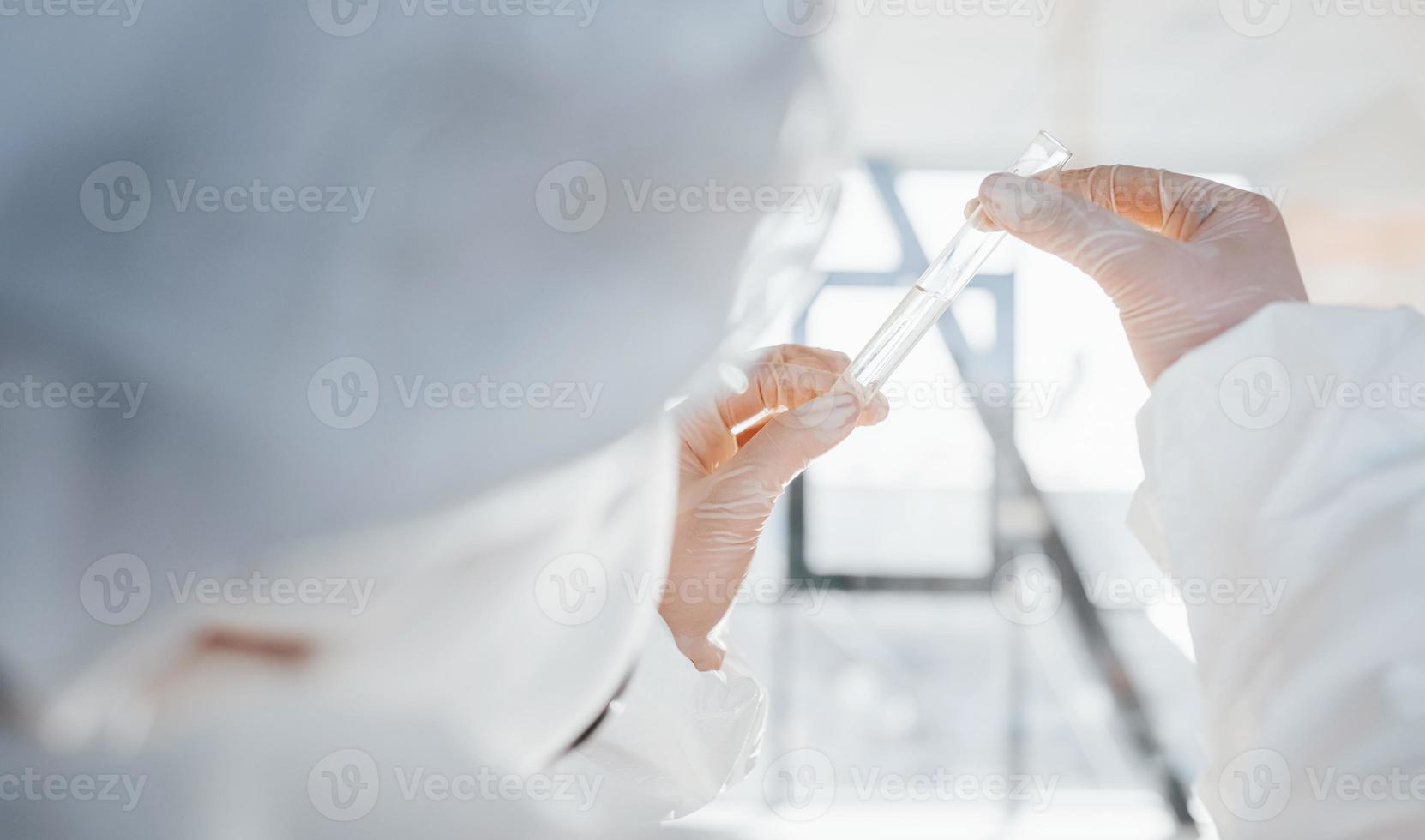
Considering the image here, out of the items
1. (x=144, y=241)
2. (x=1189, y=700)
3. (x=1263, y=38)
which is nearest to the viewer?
(x=144, y=241)

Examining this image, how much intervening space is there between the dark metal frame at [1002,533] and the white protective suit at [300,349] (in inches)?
68.3

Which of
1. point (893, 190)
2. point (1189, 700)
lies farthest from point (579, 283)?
point (1189, 700)

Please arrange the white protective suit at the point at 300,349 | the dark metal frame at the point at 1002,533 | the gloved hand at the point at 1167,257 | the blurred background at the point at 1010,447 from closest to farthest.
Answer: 1. the white protective suit at the point at 300,349
2. the gloved hand at the point at 1167,257
3. the blurred background at the point at 1010,447
4. the dark metal frame at the point at 1002,533

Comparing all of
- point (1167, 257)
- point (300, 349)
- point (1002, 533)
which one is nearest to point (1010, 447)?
point (1002, 533)

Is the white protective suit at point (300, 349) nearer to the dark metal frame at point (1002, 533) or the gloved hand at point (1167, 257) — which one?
the gloved hand at point (1167, 257)

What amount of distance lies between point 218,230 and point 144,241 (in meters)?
0.03

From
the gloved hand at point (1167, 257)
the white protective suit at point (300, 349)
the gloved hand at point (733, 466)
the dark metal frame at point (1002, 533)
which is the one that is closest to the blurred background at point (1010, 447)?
the dark metal frame at point (1002, 533)

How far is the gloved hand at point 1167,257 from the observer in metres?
0.49

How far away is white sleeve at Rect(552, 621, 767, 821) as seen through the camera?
1.74ft

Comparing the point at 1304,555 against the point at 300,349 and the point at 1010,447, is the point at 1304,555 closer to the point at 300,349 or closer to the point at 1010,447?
the point at 300,349

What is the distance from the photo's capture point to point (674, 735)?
553 mm

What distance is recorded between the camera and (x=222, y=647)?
412mm

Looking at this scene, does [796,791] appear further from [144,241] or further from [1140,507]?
[144,241]

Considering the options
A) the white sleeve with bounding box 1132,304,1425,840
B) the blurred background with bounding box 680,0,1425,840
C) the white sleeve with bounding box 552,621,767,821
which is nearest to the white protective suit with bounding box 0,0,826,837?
the white sleeve with bounding box 552,621,767,821
